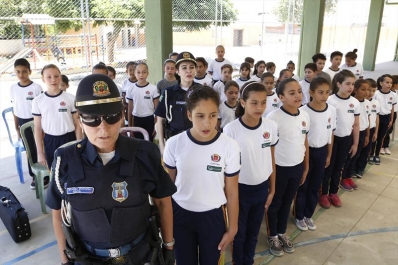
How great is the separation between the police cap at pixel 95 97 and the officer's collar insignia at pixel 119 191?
333 millimetres

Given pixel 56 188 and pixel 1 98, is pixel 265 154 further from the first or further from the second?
pixel 1 98

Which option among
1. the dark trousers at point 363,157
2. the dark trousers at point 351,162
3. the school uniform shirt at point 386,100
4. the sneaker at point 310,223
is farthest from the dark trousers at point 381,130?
the sneaker at point 310,223

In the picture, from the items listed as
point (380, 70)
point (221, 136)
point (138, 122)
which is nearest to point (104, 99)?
point (221, 136)

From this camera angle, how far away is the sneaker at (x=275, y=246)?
325 centimetres

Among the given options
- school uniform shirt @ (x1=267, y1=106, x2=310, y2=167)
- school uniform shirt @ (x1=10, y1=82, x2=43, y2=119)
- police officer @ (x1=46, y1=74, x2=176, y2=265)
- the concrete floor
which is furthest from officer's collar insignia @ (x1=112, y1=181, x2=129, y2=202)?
school uniform shirt @ (x1=10, y1=82, x2=43, y2=119)

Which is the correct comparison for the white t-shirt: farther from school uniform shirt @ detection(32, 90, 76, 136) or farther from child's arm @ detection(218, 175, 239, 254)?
school uniform shirt @ detection(32, 90, 76, 136)

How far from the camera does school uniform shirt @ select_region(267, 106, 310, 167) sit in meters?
3.05

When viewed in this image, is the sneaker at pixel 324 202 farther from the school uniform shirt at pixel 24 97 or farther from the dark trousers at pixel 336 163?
the school uniform shirt at pixel 24 97

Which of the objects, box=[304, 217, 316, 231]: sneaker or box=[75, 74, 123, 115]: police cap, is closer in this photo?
box=[75, 74, 123, 115]: police cap

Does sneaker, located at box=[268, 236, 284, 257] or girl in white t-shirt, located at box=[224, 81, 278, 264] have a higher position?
girl in white t-shirt, located at box=[224, 81, 278, 264]

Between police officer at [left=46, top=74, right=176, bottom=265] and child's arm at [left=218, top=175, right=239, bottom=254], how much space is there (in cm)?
70

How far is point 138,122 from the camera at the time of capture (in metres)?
5.21

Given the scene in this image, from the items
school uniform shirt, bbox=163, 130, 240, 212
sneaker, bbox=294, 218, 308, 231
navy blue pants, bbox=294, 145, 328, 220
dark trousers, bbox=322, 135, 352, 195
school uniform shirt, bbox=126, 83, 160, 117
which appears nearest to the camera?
school uniform shirt, bbox=163, 130, 240, 212

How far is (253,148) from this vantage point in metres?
2.59
